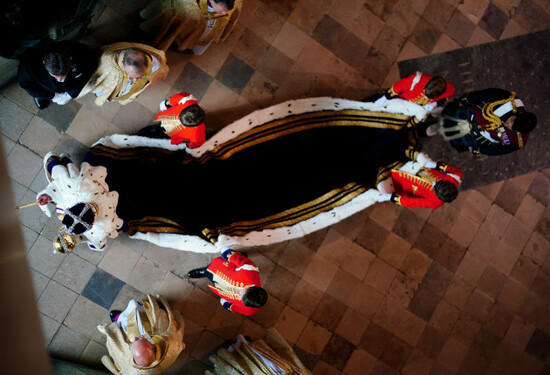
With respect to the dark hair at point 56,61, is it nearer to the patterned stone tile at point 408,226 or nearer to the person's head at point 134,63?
the person's head at point 134,63

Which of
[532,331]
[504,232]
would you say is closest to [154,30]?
[504,232]

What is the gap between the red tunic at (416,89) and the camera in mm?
4107

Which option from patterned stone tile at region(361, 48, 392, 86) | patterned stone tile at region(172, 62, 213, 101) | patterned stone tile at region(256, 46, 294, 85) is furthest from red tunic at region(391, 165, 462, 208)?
patterned stone tile at region(172, 62, 213, 101)

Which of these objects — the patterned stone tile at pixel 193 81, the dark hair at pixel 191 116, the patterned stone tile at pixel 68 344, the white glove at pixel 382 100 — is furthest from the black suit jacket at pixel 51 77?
the white glove at pixel 382 100

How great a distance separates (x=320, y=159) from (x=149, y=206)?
1.77 metres

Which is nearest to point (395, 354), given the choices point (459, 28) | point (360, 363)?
point (360, 363)

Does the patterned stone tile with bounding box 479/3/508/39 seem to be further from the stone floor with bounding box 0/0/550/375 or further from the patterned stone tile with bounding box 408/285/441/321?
the patterned stone tile with bounding box 408/285/441/321

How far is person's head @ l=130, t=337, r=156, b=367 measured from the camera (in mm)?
3447

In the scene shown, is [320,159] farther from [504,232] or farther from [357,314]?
[504,232]

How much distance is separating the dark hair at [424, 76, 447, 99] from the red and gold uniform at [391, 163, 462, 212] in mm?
675

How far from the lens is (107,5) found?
407cm

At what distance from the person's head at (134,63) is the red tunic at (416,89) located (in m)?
2.42

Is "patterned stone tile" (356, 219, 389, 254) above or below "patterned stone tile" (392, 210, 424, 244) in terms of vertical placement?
below

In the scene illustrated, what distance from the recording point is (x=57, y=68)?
3211 millimetres
